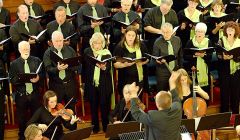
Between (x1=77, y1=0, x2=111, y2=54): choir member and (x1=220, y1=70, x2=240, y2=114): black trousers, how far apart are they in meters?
1.76

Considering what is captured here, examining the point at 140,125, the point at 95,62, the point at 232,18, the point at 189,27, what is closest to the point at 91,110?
the point at 95,62

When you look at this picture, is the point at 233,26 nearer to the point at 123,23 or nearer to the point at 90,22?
the point at 123,23

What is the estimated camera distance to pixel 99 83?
696 centimetres

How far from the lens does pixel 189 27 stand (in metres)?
7.91

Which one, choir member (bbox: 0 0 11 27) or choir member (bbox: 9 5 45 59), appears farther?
choir member (bbox: 0 0 11 27)

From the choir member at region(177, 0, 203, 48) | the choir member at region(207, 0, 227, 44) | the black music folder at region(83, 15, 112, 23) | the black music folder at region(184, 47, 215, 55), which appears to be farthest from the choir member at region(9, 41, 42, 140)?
the choir member at region(207, 0, 227, 44)

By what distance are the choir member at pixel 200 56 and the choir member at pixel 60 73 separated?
5.05 feet

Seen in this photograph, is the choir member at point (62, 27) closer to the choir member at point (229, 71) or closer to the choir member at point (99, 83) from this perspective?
the choir member at point (99, 83)

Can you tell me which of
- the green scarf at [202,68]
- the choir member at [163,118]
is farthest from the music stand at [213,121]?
the green scarf at [202,68]

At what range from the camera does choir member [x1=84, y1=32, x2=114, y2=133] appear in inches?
270

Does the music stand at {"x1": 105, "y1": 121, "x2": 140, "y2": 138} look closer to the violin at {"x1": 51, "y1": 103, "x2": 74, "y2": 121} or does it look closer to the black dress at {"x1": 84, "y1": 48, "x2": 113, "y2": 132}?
the violin at {"x1": 51, "y1": 103, "x2": 74, "y2": 121}

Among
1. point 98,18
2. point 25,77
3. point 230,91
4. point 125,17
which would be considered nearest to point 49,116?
point 25,77

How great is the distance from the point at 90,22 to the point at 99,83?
0.99 m

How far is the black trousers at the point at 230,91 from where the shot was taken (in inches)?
291
